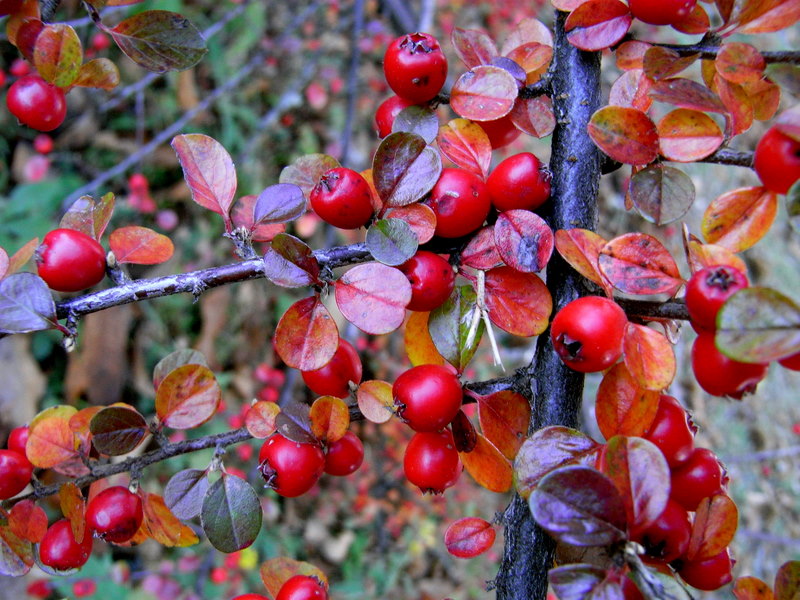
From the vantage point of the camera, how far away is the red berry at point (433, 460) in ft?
2.69

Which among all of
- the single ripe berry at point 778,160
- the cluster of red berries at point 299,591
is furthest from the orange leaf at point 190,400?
the single ripe berry at point 778,160

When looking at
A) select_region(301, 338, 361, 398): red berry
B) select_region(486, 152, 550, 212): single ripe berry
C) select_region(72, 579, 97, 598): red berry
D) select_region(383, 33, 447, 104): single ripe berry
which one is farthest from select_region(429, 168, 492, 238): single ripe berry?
select_region(72, 579, 97, 598): red berry

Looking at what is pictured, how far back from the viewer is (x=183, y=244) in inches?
128

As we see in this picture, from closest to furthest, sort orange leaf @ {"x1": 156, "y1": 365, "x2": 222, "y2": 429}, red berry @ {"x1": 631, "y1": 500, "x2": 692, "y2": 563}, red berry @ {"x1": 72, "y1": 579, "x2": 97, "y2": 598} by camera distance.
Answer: red berry @ {"x1": 631, "y1": 500, "x2": 692, "y2": 563}, orange leaf @ {"x1": 156, "y1": 365, "x2": 222, "y2": 429}, red berry @ {"x1": 72, "y1": 579, "x2": 97, "y2": 598}

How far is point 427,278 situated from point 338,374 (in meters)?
0.24

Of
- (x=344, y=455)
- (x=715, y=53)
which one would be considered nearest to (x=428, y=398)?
(x=344, y=455)

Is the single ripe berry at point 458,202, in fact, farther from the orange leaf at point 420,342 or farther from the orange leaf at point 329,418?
the orange leaf at point 329,418

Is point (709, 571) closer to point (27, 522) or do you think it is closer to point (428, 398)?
point (428, 398)

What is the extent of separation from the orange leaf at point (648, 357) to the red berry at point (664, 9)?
0.38 m

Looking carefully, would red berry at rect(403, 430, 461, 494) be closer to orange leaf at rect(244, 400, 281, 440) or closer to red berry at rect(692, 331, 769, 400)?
orange leaf at rect(244, 400, 281, 440)

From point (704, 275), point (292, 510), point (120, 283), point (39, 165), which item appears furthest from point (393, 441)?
point (704, 275)

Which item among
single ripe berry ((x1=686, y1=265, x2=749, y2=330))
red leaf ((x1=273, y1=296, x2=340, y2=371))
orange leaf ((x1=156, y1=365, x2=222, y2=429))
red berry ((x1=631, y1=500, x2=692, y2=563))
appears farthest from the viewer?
orange leaf ((x1=156, y1=365, x2=222, y2=429))

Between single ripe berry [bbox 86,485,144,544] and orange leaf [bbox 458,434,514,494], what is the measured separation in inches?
18.9

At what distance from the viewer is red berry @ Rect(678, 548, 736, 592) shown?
738 millimetres
